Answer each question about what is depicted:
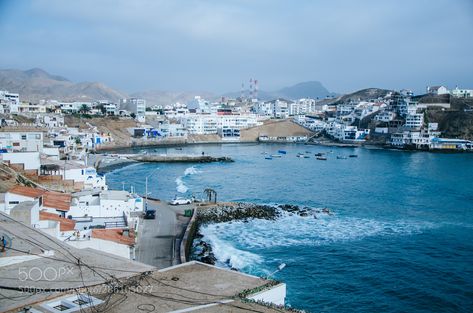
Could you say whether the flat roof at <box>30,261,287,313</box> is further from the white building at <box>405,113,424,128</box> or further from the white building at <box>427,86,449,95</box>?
the white building at <box>427,86,449,95</box>

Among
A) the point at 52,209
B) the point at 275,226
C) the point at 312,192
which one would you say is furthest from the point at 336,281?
the point at 312,192

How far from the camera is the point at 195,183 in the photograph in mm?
19500

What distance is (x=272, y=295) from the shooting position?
4125mm

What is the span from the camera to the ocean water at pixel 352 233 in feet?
25.6

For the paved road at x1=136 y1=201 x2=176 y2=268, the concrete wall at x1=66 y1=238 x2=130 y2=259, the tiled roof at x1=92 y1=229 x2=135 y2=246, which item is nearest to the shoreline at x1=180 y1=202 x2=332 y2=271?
the paved road at x1=136 y1=201 x2=176 y2=268

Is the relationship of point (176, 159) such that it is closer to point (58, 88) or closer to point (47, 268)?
point (47, 268)

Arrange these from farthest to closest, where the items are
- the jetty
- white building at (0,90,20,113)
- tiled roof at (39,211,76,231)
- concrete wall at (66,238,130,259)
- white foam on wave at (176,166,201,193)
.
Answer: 1. white building at (0,90,20,113)
2. the jetty
3. white foam on wave at (176,166,201,193)
4. tiled roof at (39,211,76,231)
5. concrete wall at (66,238,130,259)

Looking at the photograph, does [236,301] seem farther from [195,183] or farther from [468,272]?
[195,183]

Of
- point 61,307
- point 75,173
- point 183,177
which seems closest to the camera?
point 61,307

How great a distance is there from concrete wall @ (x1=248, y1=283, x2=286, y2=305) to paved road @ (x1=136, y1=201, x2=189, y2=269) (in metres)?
4.30

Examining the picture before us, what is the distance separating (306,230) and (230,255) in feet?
9.94

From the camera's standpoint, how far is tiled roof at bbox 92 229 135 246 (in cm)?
757

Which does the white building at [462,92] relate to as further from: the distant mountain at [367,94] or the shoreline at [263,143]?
the shoreline at [263,143]

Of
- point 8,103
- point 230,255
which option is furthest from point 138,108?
point 230,255
